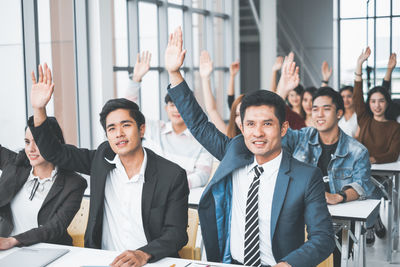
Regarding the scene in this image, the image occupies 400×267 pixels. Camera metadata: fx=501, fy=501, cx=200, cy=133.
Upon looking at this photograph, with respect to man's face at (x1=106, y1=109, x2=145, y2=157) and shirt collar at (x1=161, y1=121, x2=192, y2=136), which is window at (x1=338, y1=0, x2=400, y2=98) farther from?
man's face at (x1=106, y1=109, x2=145, y2=157)

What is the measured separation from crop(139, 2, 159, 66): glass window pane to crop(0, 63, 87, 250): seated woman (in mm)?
3804

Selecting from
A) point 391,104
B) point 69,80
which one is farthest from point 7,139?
point 391,104

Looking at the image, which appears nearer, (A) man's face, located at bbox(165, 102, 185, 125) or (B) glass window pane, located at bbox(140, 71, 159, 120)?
(A) man's face, located at bbox(165, 102, 185, 125)

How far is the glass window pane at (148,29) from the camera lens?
6398mm

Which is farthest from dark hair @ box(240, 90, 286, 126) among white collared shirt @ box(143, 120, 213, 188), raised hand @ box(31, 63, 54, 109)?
white collared shirt @ box(143, 120, 213, 188)

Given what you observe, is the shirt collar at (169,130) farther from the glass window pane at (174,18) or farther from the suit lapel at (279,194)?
the glass window pane at (174,18)

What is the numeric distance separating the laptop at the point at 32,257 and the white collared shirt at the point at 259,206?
2.57ft

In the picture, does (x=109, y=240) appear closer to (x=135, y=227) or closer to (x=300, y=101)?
(x=135, y=227)

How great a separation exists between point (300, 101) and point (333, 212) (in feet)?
12.8

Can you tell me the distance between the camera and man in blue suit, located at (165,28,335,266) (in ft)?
7.11

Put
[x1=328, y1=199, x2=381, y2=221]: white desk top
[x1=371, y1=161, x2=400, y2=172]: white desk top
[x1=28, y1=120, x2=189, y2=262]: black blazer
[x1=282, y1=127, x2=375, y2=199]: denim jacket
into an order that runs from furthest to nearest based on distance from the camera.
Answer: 1. [x1=371, y1=161, x2=400, y2=172]: white desk top
2. [x1=282, y1=127, x2=375, y2=199]: denim jacket
3. [x1=328, y1=199, x2=381, y2=221]: white desk top
4. [x1=28, y1=120, x2=189, y2=262]: black blazer

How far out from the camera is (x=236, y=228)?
7.66 ft

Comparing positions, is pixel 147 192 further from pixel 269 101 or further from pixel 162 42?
pixel 162 42

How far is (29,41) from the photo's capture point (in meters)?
4.39
